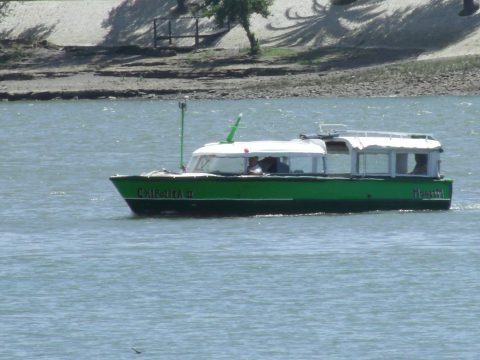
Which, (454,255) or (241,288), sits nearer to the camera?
(241,288)

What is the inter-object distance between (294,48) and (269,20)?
238 inches

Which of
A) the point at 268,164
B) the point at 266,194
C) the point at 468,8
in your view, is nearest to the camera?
the point at 266,194

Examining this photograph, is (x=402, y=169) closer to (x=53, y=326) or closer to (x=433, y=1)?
(x=53, y=326)

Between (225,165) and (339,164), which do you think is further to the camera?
(339,164)

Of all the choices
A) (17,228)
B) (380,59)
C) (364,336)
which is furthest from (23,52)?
(364,336)

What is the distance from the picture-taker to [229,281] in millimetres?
29656

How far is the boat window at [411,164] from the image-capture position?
37.3 m

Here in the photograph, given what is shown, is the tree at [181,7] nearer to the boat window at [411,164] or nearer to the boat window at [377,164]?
the boat window at [411,164]

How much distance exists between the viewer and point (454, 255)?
32.1m

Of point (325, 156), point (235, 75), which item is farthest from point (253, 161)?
point (235, 75)

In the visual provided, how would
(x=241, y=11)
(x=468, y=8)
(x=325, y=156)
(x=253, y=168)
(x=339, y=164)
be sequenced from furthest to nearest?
(x=468, y=8) → (x=241, y=11) → (x=339, y=164) → (x=325, y=156) → (x=253, y=168)

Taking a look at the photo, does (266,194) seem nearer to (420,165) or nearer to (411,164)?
(411,164)

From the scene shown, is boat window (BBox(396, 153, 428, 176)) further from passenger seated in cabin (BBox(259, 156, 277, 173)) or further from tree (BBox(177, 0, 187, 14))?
tree (BBox(177, 0, 187, 14))

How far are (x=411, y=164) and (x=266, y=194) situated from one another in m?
3.25
